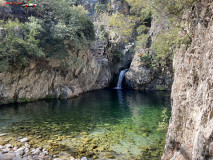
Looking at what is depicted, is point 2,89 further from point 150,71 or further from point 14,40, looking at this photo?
point 150,71

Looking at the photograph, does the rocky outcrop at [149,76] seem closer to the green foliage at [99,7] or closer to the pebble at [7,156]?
the green foliage at [99,7]

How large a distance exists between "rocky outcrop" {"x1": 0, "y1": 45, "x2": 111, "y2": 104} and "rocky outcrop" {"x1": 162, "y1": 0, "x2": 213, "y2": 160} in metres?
19.8

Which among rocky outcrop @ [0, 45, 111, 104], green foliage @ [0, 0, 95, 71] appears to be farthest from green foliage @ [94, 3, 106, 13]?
green foliage @ [0, 0, 95, 71]

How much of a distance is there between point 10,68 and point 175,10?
19133mm

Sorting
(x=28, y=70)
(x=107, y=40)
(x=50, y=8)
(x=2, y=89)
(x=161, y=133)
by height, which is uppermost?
(x=50, y=8)

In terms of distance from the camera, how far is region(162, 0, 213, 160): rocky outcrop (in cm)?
424

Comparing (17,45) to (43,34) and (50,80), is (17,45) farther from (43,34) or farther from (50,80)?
(50,80)

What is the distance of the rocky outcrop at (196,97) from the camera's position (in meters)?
4.24

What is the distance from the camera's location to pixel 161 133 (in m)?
11.1

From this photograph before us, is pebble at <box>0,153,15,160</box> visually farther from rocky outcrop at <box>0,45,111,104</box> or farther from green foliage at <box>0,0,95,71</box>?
rocky outcrop at <box>0,45,111,104</box>

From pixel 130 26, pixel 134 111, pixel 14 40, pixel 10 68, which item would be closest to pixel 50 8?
pixel 14 40

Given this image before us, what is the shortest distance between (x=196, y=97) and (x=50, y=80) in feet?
74.4

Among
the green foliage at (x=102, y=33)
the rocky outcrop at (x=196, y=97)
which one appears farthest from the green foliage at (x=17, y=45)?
the green foliage at (x=102, y=33)

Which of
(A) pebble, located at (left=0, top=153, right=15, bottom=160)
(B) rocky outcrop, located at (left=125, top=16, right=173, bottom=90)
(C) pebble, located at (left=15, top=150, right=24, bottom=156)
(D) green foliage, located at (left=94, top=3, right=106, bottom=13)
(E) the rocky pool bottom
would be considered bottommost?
(E) the rocky pool bottom
